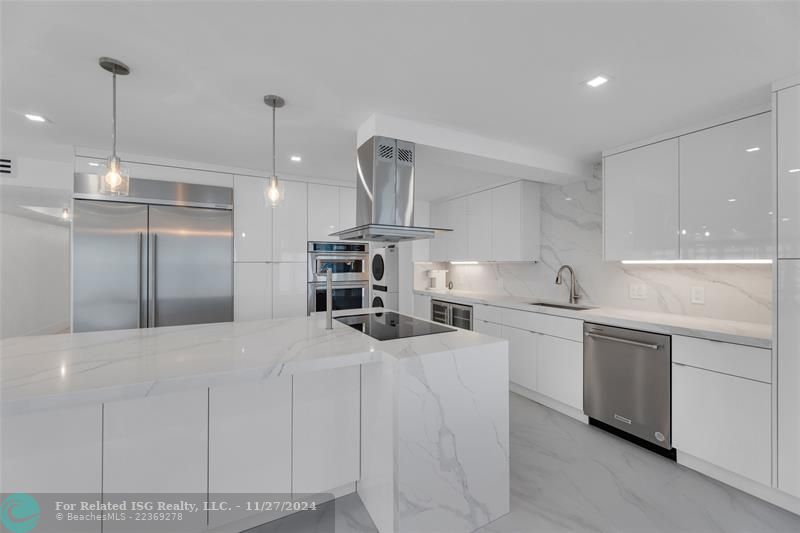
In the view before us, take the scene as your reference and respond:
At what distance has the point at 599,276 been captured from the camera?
332 cm

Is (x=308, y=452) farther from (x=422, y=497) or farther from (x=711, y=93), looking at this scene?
(x=711, y=93)

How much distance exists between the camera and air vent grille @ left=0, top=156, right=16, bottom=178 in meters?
3.27

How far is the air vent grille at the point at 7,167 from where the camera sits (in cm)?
327

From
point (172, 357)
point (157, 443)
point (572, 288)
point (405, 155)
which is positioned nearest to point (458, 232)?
point (572, 288)

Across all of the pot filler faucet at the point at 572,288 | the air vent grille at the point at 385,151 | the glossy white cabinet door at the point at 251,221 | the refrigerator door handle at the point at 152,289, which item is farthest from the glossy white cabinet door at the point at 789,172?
the refrigerator door handle at the point at 152,289

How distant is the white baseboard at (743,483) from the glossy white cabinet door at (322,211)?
3.60 m

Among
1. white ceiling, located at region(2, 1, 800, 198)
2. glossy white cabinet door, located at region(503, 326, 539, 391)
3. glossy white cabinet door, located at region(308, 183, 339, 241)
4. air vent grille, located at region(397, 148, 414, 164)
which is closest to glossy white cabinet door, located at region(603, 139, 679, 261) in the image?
white ceiling, located at region(2, 1, 800, 198)

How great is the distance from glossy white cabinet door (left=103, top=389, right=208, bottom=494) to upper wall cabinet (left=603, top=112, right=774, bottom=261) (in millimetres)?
3094

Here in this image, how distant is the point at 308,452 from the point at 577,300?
293 cm

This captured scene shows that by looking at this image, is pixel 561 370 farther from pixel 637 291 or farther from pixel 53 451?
pixel 53 451

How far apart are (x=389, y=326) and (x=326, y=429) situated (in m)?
0.76

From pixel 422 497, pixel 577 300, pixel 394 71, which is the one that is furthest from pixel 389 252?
pixel 422 497

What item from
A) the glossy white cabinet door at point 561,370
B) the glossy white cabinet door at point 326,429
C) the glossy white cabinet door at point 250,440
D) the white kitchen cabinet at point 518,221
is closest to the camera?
the glossy white cabinet door at point 250,440

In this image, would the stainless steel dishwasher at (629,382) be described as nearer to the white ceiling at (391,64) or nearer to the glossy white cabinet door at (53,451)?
the white ceiling at (391,64)
